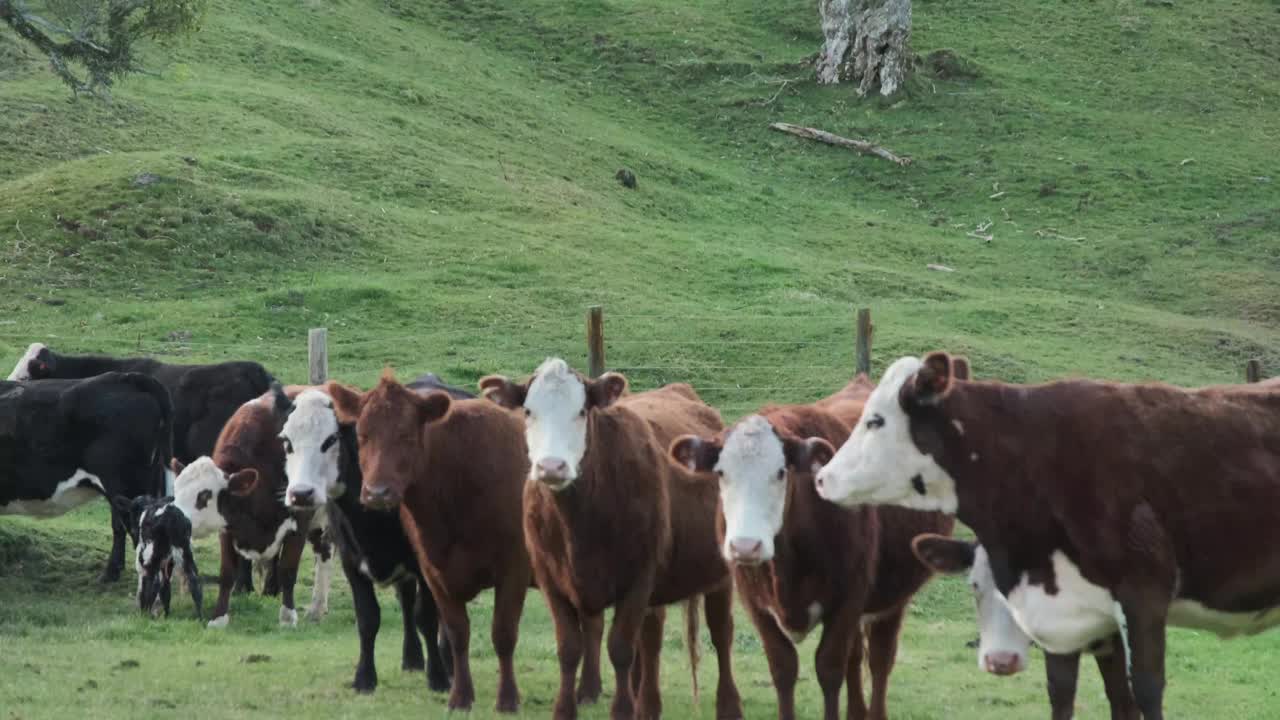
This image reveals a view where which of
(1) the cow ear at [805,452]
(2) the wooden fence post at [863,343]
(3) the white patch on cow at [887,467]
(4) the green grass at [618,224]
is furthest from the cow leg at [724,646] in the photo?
(2) the wooden fence post at [863,343]

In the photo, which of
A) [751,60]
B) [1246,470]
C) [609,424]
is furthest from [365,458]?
[751,60]

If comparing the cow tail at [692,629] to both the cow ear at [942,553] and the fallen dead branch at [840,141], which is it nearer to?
the cow ear at [942,553]

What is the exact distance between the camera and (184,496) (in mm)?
15469

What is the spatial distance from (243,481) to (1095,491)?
832cm

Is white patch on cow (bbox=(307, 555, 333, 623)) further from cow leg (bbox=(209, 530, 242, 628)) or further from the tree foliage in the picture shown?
the tree foliage

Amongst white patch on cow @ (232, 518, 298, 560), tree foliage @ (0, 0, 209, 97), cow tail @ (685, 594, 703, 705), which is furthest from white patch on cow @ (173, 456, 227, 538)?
tree foliage @ (0, 0, 209, 97)

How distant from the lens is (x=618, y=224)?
4012cm

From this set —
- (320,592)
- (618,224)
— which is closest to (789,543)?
(320,592)

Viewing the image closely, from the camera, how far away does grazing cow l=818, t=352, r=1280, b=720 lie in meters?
8.84

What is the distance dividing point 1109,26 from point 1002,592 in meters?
54.4

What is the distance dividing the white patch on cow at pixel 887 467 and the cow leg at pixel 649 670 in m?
2.89

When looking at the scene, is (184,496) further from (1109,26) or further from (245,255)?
(1109,26)

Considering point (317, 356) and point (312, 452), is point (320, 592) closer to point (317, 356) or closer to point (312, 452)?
point (312, 452)

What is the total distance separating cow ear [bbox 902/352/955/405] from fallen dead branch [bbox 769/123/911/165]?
137ft
